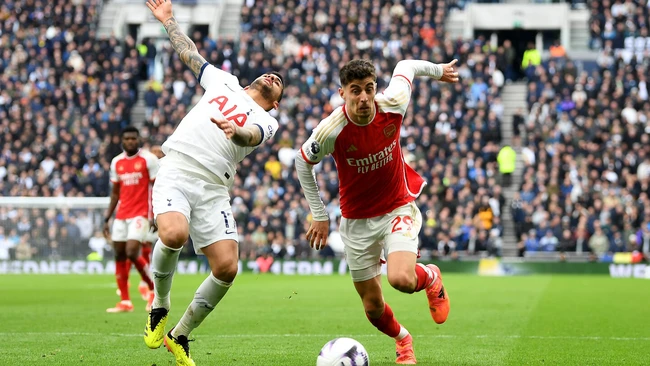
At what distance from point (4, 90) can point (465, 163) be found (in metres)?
16.5

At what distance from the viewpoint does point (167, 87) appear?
3578 cm

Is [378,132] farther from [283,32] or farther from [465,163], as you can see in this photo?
[283,32]

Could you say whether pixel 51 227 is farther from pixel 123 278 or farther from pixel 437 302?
pixel 437 302


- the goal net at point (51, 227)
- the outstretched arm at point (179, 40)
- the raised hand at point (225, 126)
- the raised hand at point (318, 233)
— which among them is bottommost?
the goal net at point (51, 227)

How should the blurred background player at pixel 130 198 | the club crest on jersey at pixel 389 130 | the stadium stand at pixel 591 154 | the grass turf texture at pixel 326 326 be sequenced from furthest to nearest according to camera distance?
the stadium stand at pixel 591 154
the blurred background player at pixel 130 198
the grass turf texture at pixel 326 326
the club crest on jersey at pixel 389 130

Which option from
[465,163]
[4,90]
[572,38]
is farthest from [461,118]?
[4,90]

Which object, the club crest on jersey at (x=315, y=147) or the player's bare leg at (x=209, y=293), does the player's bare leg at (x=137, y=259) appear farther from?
the club crest on jersey at (x=315, y=147)

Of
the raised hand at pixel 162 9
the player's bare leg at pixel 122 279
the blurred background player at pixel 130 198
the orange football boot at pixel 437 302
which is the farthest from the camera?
the blurred background player at pixel 130 198

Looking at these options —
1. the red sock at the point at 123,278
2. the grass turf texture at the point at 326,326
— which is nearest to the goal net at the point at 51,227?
the grass turf texture at the point at 326,326

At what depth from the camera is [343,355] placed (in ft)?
27.2

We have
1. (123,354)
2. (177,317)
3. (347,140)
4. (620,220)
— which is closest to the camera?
(347,140)

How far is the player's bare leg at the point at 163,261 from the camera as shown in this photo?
28.3ft

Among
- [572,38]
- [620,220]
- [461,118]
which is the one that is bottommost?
[620,220]

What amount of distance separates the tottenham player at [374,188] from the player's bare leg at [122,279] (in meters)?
6.63
